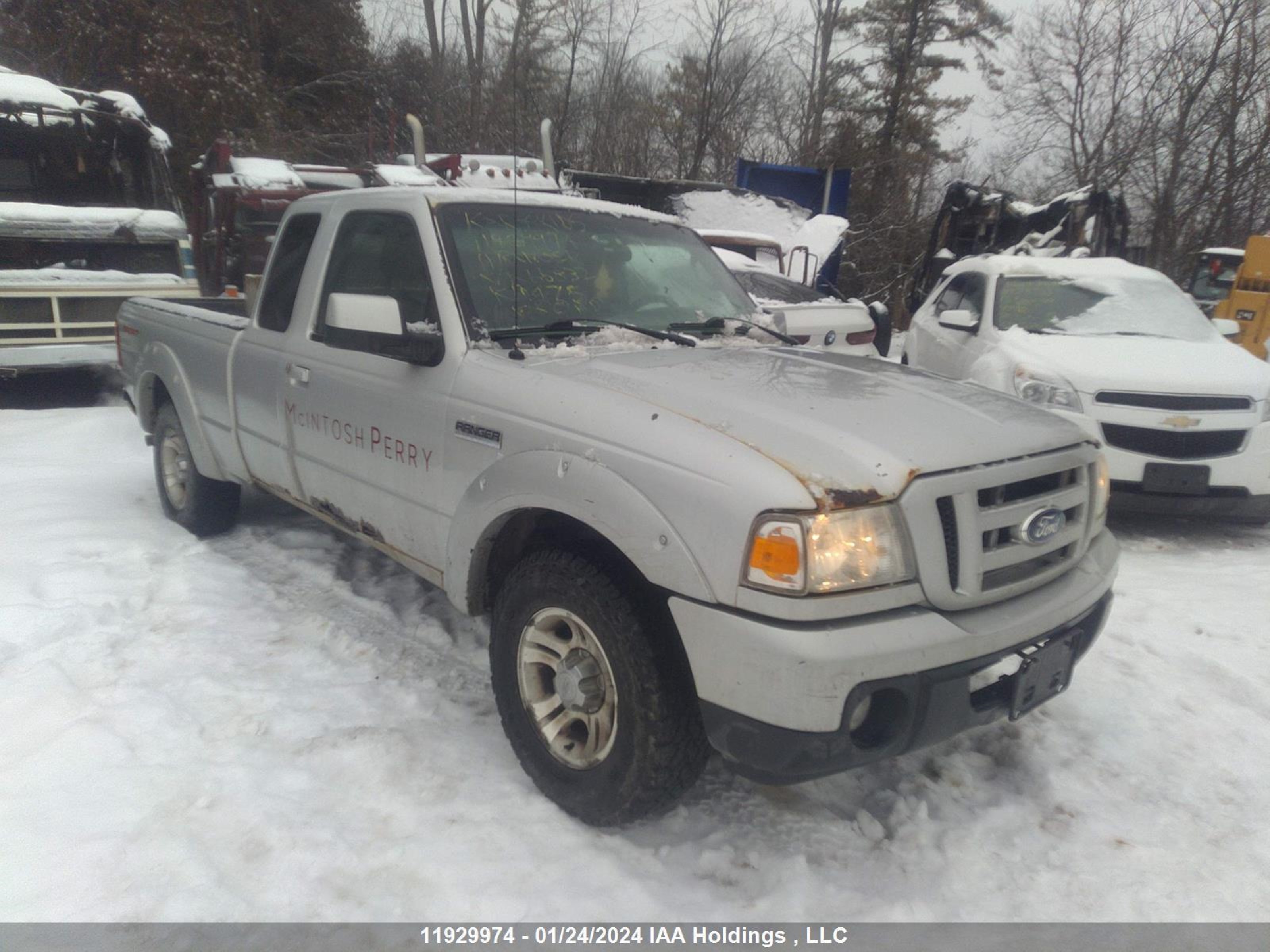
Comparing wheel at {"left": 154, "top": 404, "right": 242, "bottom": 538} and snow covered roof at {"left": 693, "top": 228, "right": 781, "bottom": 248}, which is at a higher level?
snow covered roof at {"left": 693, "top": 228, "right": 781, "bottom": 248}

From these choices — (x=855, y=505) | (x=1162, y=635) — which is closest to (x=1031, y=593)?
(x=855, y=505)

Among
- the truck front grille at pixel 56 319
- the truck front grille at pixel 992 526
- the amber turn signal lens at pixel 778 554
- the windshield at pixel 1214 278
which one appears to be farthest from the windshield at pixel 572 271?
the windshield at pixel 1214 278

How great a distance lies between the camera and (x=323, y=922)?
2.23 meters

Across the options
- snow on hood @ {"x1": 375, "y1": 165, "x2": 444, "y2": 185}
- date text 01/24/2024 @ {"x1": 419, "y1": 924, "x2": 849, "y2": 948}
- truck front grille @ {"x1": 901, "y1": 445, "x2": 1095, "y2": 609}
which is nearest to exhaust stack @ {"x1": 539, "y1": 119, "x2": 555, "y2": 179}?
snow on hood @ {"x1": 375, "y1": 165, "x2": 444, "y2": 185}

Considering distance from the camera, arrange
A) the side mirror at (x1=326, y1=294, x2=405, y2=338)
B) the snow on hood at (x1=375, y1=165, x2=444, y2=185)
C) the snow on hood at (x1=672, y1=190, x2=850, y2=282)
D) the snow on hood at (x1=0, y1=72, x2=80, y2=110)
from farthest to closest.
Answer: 1. the snow on hood at (x1=672, y1=190, x2=850, y2=282)
2. the snow on hood at (x1=0, y1=72, x2=80, y2=110)
3. the snow on hood at (x1=375, y1=165, x2=444, y2=185)
4. the side mirror at (x1=326, y1=294, x2=405, y2=338)

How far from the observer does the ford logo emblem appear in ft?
7.73

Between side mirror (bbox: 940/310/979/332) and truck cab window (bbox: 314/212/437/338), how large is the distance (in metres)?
4.60

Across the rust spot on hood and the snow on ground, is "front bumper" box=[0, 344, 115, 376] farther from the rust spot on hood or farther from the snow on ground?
the rust spot on hood

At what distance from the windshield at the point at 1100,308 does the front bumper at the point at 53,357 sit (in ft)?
25.9

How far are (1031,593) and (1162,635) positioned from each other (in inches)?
80.6

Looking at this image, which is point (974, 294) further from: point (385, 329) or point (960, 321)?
point (385, 329)

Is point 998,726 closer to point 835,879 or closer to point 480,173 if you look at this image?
point 835,879

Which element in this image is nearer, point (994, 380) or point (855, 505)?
point (855, 505)

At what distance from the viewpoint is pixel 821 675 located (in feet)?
6.56
